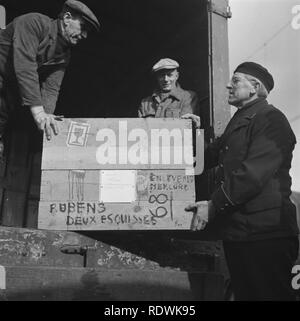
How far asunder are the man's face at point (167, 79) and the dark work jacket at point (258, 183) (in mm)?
1505

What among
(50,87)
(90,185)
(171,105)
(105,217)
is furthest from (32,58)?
(171,105)

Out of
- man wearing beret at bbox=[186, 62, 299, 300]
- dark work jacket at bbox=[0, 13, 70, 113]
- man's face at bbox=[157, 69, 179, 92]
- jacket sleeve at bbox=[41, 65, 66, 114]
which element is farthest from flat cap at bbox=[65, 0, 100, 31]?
man wearing beret at bbox=[186, 62, 299, 300]

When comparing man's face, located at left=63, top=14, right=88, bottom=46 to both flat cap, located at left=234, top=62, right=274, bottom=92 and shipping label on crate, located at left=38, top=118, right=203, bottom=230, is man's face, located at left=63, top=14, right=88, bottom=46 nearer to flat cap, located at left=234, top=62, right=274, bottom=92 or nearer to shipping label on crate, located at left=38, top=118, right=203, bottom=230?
shipping label on crate, located at left=38, top=118, right=203, bottom=230

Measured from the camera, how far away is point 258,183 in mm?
2797

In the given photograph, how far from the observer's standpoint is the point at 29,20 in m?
3.43

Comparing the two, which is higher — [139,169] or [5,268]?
[139,169]

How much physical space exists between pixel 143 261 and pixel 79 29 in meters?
1.80

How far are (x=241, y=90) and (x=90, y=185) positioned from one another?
1221 millimetres

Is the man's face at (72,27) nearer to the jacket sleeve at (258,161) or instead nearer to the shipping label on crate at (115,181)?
the shipping label on crate at (115,181)

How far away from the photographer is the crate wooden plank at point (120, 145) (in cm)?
309
